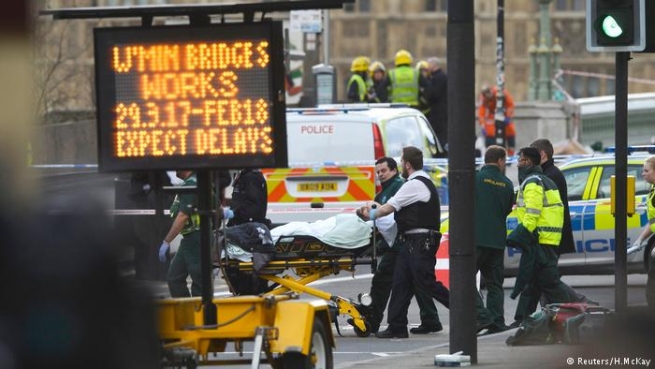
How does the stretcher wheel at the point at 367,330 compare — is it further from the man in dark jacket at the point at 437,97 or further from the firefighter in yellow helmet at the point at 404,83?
the firefighter in yellow helmet at the point at 404,83

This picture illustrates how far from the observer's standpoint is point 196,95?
880 cm

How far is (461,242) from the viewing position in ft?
36.1

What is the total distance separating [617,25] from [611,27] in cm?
4

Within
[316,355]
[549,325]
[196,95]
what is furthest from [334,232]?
[196,95]

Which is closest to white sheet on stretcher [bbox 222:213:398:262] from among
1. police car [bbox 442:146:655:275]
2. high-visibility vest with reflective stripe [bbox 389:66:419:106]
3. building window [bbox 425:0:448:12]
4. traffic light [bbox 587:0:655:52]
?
traffic light [bbox 587:0:655:52]

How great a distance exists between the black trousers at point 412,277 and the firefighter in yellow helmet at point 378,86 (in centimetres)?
1439

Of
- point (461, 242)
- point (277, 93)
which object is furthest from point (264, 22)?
point (461, 242)

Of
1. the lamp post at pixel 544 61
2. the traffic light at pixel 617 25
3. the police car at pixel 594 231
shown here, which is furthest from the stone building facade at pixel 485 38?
the traffic light at pixel 617 25

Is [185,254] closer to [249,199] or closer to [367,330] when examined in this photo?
[249,199]

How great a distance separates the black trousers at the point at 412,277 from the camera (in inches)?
567

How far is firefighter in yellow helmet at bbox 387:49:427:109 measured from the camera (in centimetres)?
2846

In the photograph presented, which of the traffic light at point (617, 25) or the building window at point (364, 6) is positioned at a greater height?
the building window at point (364, 6)

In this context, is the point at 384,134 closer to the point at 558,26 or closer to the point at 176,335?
the point at 176,335

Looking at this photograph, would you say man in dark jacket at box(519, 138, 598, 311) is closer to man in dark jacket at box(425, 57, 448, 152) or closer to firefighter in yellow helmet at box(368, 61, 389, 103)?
man in dark jacket at box(425, 57, 448, 152)
